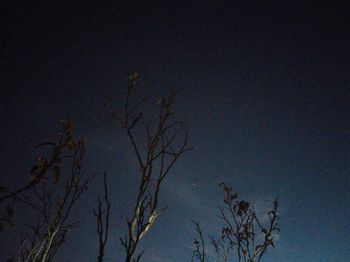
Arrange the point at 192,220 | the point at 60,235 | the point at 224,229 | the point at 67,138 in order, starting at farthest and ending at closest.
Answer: the point at 224,229
the point at 192,220
the point at 60,235
the point at 67,138

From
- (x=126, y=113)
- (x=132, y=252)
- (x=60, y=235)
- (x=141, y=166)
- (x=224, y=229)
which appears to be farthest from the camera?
(x=224, y=229)

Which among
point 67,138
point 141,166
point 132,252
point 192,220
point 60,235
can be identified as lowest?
point 132,252

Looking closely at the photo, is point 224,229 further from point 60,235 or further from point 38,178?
point 38,178

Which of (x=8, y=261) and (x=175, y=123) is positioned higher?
(x=175, y=123)

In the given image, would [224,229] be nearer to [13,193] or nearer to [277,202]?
[277,202]

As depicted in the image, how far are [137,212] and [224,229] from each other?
1086 cm

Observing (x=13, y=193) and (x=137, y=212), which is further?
(x=137, y=212)

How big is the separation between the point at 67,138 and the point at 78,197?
22.6 ft

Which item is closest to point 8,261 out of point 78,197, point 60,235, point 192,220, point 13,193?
point 60,235

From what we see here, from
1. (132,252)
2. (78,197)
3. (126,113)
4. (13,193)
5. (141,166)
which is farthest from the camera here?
(78,197)

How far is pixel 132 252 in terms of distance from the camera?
9.36ft

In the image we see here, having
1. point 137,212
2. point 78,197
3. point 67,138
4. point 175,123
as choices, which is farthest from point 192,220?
point 67,138

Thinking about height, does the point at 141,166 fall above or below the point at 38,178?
above

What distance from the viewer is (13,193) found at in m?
2.23
